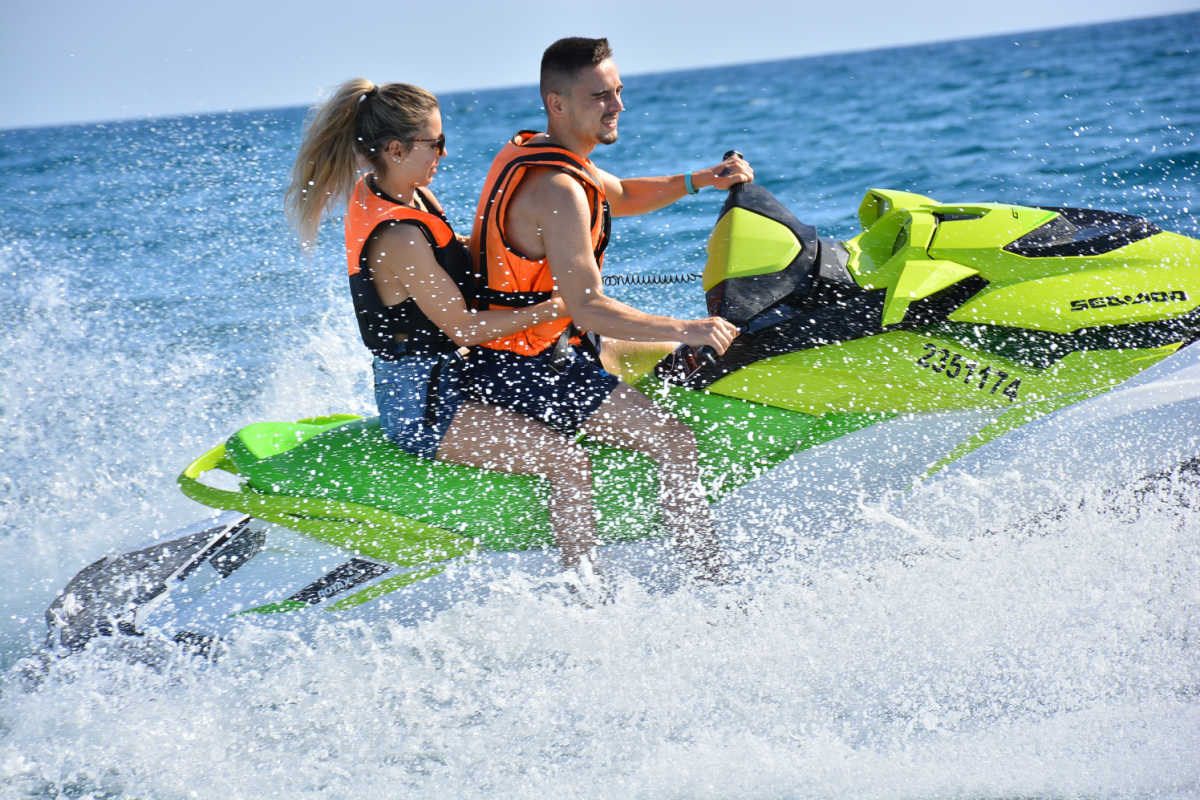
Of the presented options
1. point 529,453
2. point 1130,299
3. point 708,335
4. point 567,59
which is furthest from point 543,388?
point 1130,299

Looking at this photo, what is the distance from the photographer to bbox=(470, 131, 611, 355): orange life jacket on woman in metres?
2.32

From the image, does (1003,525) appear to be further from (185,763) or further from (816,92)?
(816,92)

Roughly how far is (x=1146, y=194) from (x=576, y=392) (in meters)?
5.70

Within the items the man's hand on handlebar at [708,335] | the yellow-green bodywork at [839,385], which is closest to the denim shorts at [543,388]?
the yellow-green bodywork at [839,385]

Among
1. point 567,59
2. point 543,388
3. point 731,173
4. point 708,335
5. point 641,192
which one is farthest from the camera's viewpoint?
point 641,192

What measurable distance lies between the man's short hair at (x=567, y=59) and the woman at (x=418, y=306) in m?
0.29

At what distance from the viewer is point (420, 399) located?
2.46 metres

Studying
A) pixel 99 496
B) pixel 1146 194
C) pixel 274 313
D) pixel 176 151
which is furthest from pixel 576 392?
pixel 176 151

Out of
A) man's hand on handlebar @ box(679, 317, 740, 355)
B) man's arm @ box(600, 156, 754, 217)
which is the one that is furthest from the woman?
man's arm @ box(600, 156, 754, 217)

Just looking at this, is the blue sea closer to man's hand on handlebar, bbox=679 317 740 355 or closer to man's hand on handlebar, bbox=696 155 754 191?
man's hand on handlebar, bbox=679 317 740 355

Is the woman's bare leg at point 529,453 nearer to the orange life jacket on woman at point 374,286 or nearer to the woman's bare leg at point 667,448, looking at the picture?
the woman's bare leg at point 667,448

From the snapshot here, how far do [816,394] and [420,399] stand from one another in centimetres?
97

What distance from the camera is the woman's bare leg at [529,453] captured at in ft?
7.98

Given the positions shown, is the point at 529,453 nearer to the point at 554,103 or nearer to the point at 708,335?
the point at 708,335
